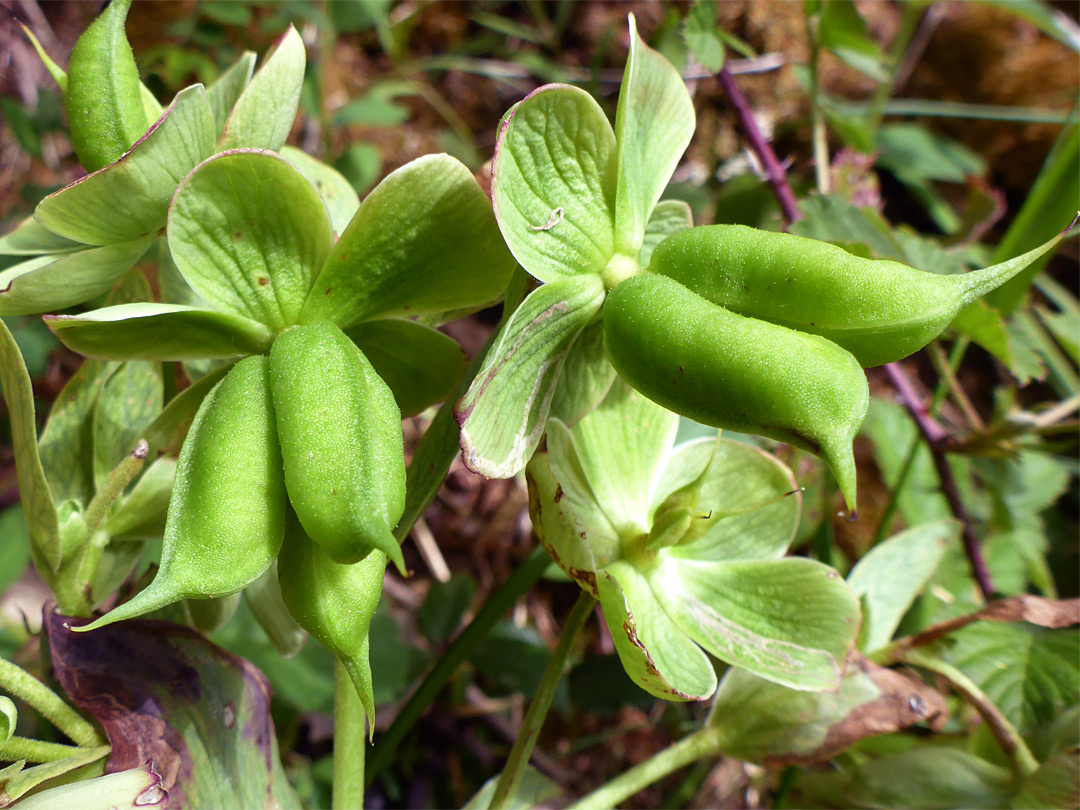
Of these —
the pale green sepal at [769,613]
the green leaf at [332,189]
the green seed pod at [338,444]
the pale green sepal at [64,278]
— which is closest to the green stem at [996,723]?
the pale green sepal at [769,613]

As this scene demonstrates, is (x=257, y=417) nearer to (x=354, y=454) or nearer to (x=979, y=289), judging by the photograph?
(x=354, y=454)

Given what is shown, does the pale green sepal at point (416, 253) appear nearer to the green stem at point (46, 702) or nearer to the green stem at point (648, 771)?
the green stem at point (46, 702)

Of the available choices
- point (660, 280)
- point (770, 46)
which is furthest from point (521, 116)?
point (770, 46)

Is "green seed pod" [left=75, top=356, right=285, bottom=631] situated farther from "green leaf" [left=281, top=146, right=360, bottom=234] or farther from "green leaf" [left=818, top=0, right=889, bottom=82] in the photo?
"green leaf" [left=818, top=0, right=889, bottom=82]

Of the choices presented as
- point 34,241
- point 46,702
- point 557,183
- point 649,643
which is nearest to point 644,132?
point 557,183

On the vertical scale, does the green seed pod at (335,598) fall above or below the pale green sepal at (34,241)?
below
